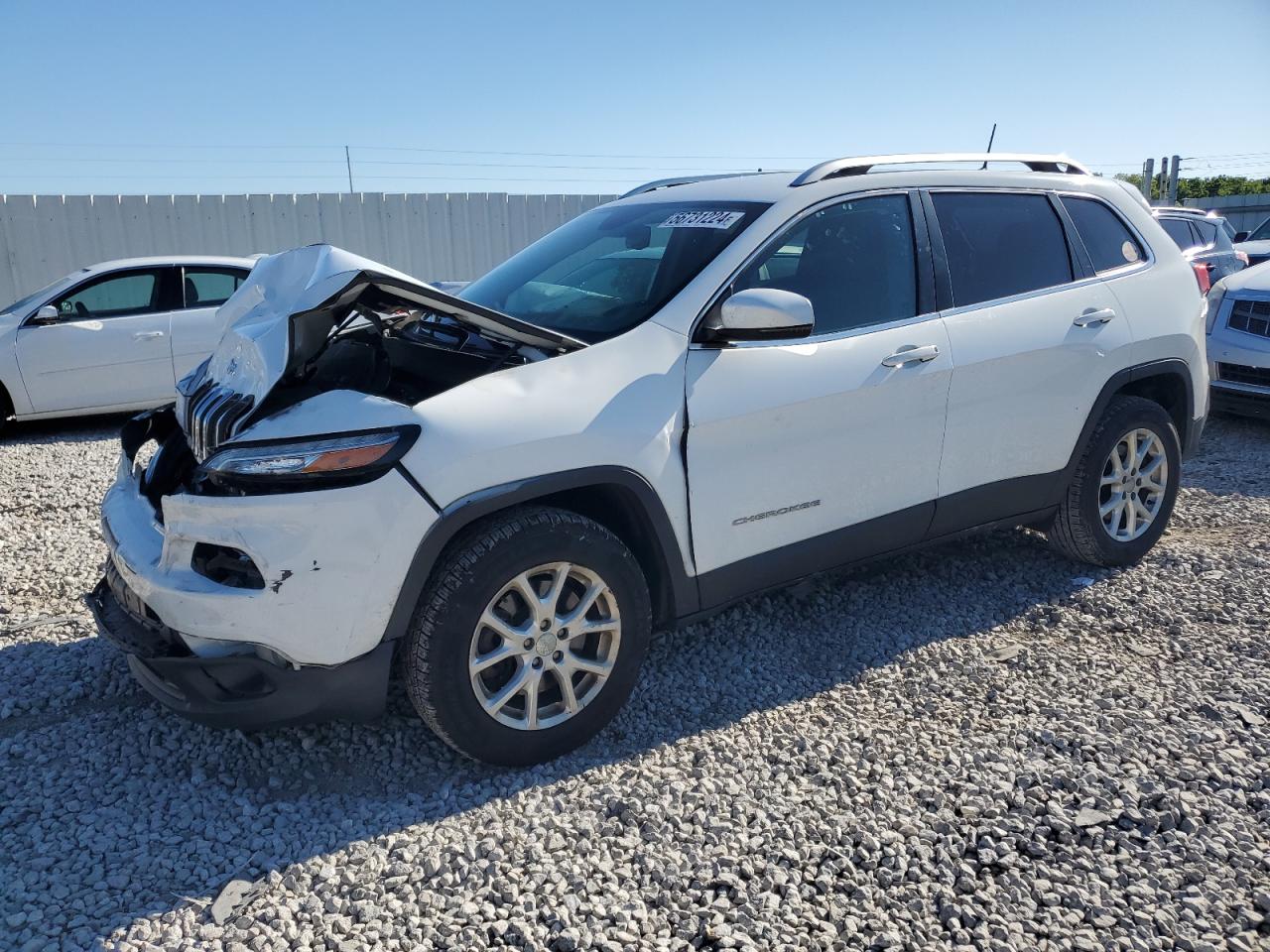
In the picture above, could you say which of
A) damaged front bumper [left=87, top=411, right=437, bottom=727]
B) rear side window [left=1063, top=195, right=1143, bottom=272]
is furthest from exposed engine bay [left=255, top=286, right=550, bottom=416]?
rear side window [left=1063, top=195, right=1143, bottom=272]

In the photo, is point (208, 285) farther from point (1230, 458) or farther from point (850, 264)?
point (1230, 458)

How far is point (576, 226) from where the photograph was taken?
170 inches

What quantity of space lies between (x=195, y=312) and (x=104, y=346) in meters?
0.80

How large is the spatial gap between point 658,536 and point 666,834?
2.97ft

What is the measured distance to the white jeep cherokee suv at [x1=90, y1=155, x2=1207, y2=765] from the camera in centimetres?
271

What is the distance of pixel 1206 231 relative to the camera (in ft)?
34.2

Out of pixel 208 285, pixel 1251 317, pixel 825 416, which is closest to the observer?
pixel 825 416

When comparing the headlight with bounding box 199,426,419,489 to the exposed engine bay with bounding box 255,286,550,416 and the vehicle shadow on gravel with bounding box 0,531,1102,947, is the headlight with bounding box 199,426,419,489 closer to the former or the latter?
the exposed engine bay with bounding box 255,286,550,416

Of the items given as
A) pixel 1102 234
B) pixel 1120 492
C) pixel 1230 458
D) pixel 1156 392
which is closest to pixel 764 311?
pixel 1102 234

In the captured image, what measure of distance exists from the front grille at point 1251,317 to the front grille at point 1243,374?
0.28m

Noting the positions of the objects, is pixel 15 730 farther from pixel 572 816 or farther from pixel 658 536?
pixel 658 536

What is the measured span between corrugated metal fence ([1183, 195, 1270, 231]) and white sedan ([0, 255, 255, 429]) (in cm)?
2370

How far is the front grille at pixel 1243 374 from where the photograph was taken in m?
7.55

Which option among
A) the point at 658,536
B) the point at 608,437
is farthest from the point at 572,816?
the point at 608,437
